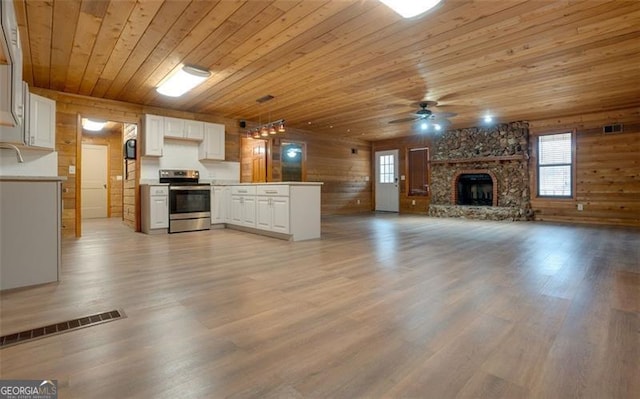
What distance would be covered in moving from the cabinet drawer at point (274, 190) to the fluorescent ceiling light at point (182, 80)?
1883 millimetres

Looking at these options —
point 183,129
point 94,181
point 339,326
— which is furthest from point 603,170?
point 94,181

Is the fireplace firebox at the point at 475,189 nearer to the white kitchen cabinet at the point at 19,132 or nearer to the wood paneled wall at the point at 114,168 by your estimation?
the white kitchen cabinet at the point at 19,132

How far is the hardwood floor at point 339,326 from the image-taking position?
136cm

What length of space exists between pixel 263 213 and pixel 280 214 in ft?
1.72

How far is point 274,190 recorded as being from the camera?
204 inches

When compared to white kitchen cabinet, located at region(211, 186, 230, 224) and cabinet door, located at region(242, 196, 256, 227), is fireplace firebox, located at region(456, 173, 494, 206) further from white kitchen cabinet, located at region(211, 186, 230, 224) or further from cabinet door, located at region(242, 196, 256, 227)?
white kitchen cabinet, located at region(211, 186, 230, 224)

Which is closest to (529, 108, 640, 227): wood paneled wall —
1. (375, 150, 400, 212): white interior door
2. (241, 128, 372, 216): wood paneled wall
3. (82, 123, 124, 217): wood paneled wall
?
(375, 150, 400, 212): white interior door

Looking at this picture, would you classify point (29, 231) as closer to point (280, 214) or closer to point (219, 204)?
point (280, 214)

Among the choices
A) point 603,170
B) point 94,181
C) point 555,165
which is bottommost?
point 94,181

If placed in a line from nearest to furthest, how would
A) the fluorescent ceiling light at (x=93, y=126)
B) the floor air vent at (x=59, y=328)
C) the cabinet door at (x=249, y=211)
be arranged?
the floor air vent at (x=59, y=328), the cabinet door at (x=249, y=211), the fluorescent ceiling light at (x=93, y=126)

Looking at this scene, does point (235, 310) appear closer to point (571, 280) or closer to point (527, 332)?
point (527, 332)

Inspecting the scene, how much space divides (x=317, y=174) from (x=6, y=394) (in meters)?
8.06

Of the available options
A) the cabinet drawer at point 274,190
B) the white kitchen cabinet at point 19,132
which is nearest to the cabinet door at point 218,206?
the cabinet drawer at point 274,190

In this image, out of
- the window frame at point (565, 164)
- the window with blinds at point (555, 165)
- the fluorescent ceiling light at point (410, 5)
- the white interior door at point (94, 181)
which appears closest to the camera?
the fluorescent ceiling light at point (410, 5)
